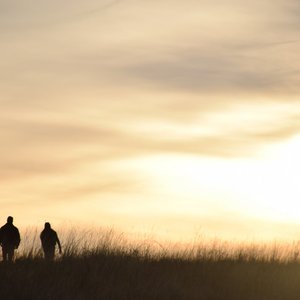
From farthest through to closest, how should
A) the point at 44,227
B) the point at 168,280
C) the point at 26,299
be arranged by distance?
the point at 44,227 < the point at 168,280 < the point at 26,299

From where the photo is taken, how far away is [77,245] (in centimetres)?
2745

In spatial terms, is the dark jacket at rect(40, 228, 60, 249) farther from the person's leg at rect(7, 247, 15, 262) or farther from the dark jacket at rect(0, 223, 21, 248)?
the person's leg at rect(7, 247, 15, 262)

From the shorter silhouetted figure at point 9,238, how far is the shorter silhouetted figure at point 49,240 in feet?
2.52

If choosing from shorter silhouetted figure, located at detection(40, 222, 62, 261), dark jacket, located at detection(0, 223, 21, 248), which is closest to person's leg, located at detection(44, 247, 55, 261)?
shorter silhouetted figure, located at detection(40, 222, 62, 261)

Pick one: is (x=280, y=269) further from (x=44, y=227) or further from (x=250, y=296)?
(x=44, y=227)

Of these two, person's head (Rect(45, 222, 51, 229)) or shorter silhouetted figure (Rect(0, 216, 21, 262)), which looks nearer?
shorter silhouetted figure (Rect(0, 216, 21, 262))

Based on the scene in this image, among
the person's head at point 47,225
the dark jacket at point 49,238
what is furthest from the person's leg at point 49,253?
the person's head at point 47,225

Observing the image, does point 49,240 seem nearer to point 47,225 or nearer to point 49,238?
point 49,238

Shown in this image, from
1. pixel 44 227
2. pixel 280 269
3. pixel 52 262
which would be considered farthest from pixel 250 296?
pixel 44 227

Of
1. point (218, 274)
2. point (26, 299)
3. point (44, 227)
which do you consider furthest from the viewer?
point (44, 227)

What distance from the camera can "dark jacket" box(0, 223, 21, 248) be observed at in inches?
1193

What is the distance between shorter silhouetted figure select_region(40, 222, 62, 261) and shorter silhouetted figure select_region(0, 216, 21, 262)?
77 centimetres

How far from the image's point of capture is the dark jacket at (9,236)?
30.3 meters

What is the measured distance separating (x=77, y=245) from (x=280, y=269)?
5.33m
